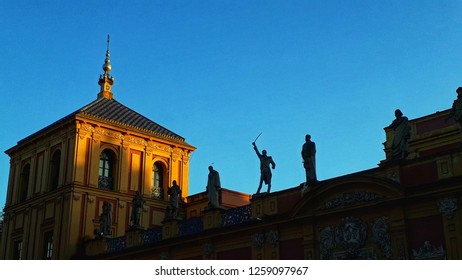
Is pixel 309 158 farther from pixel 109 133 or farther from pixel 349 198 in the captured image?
pixel 109 133

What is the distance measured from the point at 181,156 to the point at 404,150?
20.0 meters

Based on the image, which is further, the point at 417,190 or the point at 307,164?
the point at 307,164

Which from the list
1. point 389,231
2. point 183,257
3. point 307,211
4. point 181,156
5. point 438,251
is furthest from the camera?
point 181,156

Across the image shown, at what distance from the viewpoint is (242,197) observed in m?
37.4

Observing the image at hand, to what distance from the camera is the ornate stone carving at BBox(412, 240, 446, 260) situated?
18812 mm

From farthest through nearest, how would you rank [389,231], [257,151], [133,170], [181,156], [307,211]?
1. [181,156]
2. [133,170]
3. [257,151]
4. [307,211]
5. [389,231]

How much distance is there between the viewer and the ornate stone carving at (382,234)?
20156 mm

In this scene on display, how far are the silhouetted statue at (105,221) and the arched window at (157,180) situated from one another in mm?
5087

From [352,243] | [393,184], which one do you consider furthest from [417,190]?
[352,243]

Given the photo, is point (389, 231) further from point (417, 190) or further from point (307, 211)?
point (307, 211)

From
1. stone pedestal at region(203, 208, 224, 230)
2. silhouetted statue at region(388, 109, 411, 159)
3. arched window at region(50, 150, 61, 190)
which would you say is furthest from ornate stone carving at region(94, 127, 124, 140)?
silhouetted statue at region(388, 109, 411, 159)

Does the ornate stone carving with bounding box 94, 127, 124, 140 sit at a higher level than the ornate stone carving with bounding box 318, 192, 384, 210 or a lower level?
higher

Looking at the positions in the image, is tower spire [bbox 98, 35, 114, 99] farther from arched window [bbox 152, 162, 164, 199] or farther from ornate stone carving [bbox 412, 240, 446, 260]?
ornate stone carving [bbox 412, 240, 446, 260]

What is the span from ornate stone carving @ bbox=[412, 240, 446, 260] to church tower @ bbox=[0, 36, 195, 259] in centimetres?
1696
